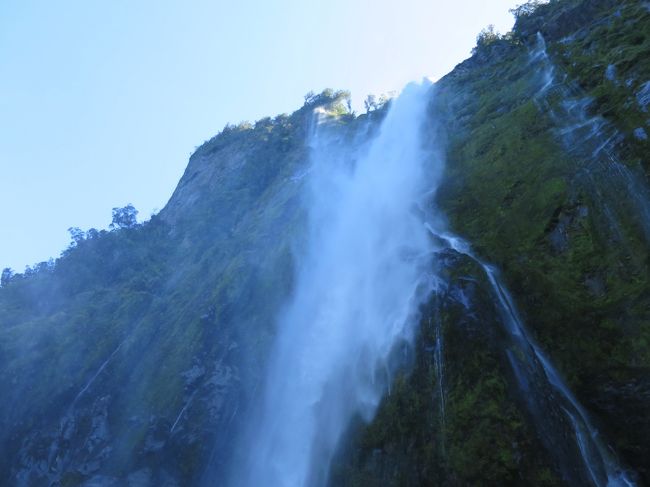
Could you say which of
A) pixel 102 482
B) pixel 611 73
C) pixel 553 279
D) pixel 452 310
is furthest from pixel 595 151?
pixel 102 482

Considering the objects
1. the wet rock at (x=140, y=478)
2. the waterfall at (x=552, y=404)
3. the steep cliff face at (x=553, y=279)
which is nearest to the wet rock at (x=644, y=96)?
the steep cliff face at (x=553, y=279)

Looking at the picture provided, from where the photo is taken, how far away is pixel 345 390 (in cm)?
2081

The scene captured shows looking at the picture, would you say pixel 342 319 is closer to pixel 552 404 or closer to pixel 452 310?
pixel 452 310

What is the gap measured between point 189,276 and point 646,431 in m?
30.7

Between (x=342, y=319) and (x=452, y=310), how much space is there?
8.80 metres

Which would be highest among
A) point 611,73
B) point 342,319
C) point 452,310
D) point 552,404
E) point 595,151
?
point 611,73

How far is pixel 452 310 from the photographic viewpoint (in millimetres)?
17250

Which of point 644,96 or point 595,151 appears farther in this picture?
point 595,151

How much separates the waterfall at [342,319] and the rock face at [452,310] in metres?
1.10

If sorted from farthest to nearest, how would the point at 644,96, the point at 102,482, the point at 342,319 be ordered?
1. the point at 102,482
2. the point at 342,319
3. the point at 644,96

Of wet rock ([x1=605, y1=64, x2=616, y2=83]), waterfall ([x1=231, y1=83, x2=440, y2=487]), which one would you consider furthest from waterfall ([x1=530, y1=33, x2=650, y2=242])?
waterfall ([x1=231, y1=83, x2=440, y2=487])

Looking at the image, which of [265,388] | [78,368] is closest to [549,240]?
[265,388]

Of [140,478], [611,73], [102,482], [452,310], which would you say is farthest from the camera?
[102,482]

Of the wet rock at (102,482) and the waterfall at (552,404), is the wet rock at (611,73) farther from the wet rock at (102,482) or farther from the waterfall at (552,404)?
the wet rock at (102,482)
